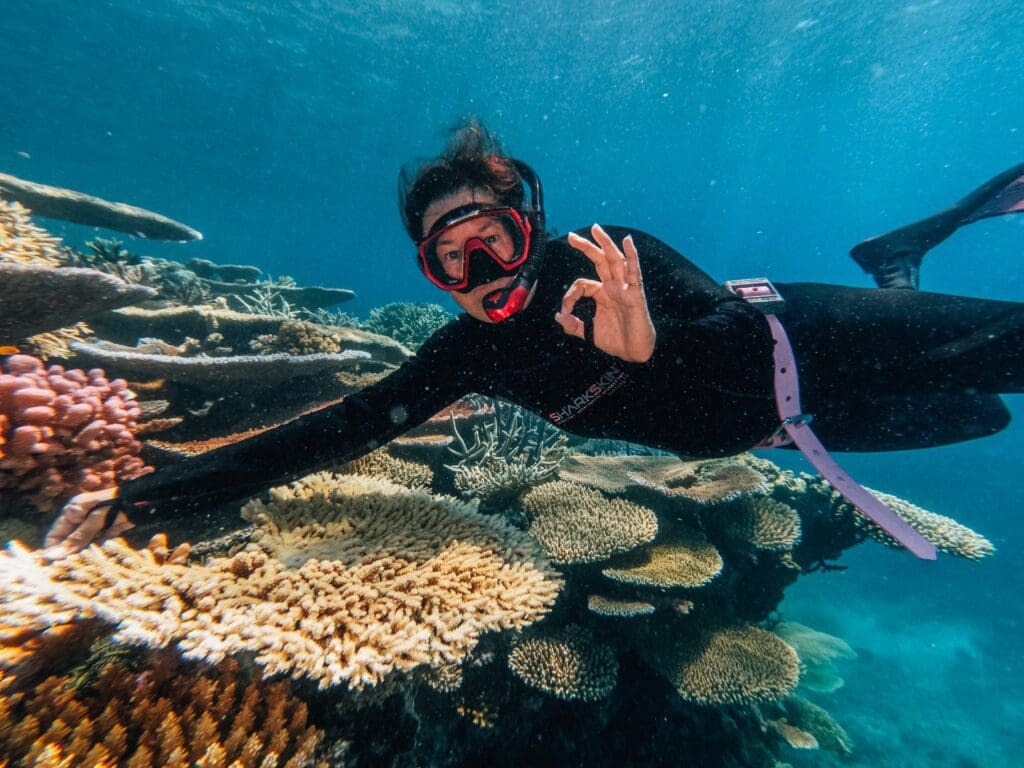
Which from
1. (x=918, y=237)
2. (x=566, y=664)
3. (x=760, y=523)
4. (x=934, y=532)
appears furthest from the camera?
(x=934, y=532)

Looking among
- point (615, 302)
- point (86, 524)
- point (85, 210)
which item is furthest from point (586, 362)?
point (85, 210)

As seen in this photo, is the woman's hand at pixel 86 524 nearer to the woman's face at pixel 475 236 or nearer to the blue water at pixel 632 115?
the woman's face at pixel 475 236

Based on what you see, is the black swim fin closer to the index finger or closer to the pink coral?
the index finger

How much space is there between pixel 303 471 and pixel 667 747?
4.33 meters

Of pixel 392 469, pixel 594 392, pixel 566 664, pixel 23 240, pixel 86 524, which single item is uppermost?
pixel 23 240

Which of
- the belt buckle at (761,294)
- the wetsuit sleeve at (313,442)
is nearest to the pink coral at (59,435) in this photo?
the wetsuit sleeve at (313,442)

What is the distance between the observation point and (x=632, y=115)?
4381 centimetres

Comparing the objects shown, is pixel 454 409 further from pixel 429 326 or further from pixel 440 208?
pixel 429 326

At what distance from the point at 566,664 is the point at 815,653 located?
5.50 m

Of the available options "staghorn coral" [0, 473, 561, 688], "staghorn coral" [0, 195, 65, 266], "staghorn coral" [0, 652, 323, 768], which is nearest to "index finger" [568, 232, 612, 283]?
"staghorn coral" [0, 473, 561, 688]

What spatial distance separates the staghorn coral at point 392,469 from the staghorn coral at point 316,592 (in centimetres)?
111

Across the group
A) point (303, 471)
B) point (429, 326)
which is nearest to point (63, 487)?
point (303, 471)

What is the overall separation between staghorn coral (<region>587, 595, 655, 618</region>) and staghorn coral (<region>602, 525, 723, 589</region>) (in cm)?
17

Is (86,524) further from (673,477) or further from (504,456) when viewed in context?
(673,477)
